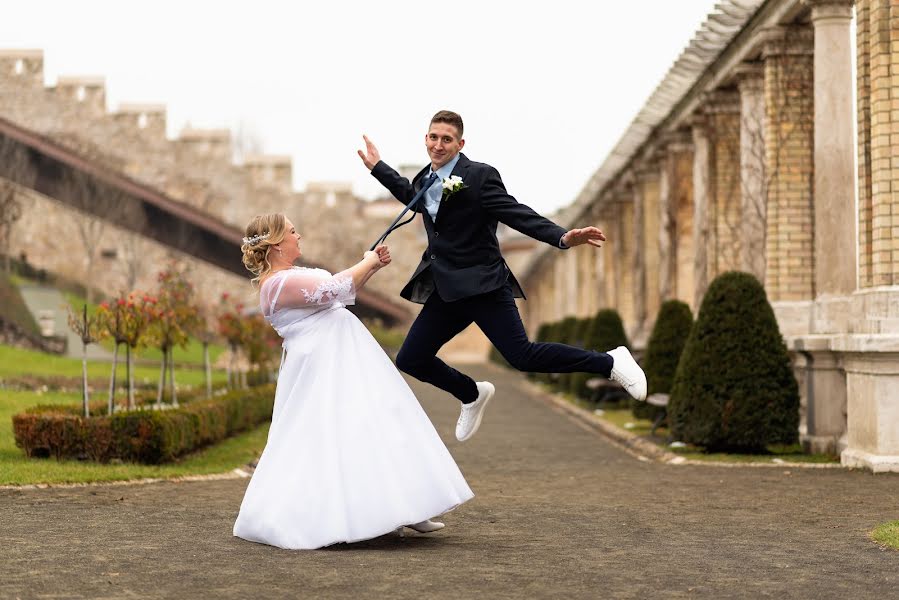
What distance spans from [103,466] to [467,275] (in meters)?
5.33

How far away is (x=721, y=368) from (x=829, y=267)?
1.68 meters

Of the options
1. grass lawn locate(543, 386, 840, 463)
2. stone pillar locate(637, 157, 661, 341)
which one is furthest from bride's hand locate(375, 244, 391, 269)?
stone pillar locate(637, 157, 661, 341)

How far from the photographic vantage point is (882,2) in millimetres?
12195

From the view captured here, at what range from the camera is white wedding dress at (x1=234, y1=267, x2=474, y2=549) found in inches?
271

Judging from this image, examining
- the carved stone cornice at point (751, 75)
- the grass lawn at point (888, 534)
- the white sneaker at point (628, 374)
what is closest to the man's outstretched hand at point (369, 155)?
the white sneaker at point (628, 374)

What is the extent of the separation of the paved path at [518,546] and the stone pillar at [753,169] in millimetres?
6605

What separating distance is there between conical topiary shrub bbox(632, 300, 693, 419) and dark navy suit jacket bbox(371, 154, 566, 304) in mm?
10512

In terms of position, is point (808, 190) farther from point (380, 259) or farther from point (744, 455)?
point (380, 259)

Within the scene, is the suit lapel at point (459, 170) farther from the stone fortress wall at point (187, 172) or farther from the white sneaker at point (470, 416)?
the stone fortress wall at point (187, 172)

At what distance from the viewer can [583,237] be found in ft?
23.1

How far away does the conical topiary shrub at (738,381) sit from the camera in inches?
523

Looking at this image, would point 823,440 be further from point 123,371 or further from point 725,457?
point 123,371

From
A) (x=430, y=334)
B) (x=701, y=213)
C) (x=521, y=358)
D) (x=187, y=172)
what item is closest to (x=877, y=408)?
(x=521, y=358)

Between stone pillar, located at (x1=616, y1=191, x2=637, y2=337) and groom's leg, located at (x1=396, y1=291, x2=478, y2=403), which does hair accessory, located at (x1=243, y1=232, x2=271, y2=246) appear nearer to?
groom's leg, located at (x1=396, y1=291, x2=478, y2=403)
